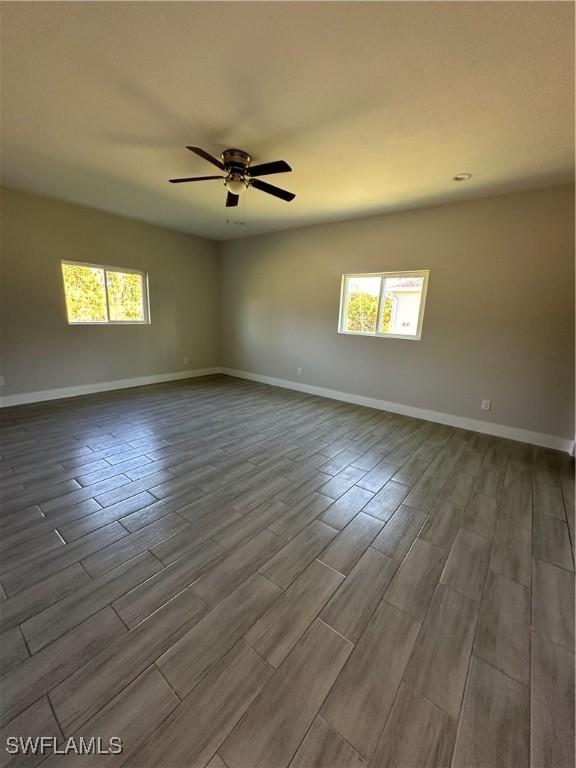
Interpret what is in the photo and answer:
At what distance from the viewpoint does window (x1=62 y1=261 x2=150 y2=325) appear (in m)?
4.50

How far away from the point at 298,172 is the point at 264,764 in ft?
12.9

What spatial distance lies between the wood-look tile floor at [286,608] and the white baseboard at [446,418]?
50 cm

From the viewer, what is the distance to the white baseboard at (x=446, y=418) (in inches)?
133

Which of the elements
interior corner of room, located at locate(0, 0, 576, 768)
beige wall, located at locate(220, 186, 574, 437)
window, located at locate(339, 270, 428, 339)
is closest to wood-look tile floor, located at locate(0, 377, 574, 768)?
interior corner of room, located at locate(0, 0, 576, 768)

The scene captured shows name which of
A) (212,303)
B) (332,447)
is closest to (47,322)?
(212,303)

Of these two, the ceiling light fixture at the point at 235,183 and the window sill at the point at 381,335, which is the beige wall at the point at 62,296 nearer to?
the ceiling light fixture at the point at 235,183

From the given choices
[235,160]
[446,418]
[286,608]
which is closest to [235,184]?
[235,160]

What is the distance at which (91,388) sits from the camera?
4840 mm

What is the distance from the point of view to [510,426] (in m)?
3.58

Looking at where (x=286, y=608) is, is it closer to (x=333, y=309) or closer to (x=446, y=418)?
(x=446, y=418)

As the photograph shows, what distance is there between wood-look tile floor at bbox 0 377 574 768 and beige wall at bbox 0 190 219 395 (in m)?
1.95

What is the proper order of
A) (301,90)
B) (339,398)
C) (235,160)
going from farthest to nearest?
(339,398) → (235,160) → (301,90)

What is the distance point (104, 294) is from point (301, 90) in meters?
4.30

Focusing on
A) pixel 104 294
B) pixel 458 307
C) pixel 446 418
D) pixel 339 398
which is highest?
pixel 104 294
